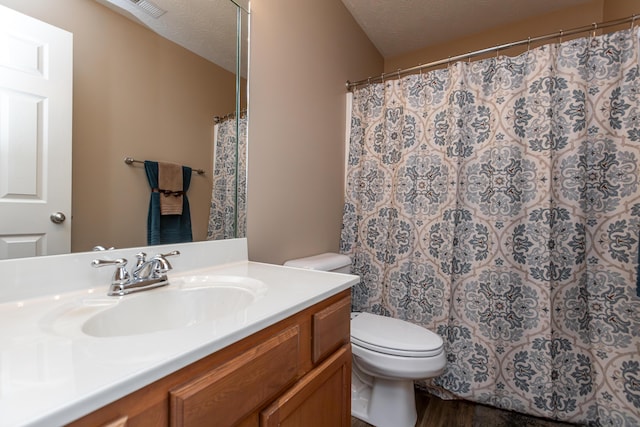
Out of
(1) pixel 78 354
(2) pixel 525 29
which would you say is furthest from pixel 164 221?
(2) pixel 525 29

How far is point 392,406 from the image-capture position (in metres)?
1.42

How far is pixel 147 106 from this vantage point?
38.0 inches

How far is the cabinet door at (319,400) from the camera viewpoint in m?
0.68

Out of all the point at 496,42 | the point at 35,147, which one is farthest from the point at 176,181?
the point at 496,42

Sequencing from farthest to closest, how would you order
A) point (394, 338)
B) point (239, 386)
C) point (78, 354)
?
point (394, 338) < point (239, 386) < point (78, 354)

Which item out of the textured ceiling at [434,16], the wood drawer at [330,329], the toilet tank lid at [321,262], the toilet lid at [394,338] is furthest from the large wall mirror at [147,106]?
the textured ceiling at [434,16]

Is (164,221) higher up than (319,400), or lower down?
higher up

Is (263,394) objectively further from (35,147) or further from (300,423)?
(35,147)

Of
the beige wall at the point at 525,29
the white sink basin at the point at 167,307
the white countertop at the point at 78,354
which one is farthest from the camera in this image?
the beige wall at the point at 525,29

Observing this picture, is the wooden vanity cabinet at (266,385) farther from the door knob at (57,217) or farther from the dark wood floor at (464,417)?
the dark wood floor at (464,417)

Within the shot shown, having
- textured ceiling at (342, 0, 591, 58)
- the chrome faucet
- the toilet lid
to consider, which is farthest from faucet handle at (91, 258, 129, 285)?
textured ceiling at (342, 0, 591, 58)

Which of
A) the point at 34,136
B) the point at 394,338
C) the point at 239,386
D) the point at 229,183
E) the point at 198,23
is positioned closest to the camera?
the point at 239,386

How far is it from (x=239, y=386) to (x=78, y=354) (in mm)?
273

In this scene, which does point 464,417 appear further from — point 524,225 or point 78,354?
point 78,354
